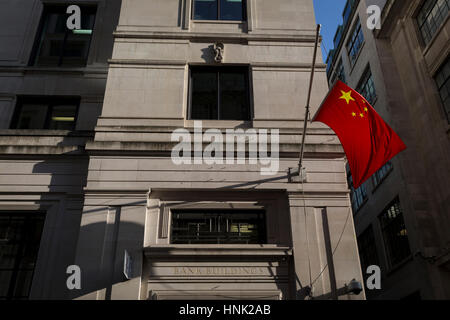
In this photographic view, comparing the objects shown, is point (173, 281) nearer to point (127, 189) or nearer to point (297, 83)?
point (127, 189)

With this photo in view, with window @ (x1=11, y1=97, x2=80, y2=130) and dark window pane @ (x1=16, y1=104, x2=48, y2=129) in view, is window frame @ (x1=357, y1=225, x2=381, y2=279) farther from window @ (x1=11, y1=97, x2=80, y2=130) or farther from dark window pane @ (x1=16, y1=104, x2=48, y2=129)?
dark window pane @ (x1=16, y1=104, x2=48, y2=129)

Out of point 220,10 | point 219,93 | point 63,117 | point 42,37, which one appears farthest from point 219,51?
point 42,37

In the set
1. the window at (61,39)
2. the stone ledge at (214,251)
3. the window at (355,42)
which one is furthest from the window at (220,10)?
the window at (355,42)

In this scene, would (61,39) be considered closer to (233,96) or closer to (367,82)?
(233,96)

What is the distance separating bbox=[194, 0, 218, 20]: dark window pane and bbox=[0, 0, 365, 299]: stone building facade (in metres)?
0.10

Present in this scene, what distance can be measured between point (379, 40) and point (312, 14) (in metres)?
10.4

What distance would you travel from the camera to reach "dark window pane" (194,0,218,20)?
51.8 feet

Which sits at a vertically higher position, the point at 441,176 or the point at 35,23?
the point at 35,23

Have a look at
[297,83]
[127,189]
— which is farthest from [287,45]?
[127,189]

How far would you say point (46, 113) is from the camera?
1483cm

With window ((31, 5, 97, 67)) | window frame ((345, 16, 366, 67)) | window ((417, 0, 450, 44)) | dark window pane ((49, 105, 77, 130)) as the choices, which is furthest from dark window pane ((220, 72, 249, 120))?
window frame ((345, 16, 366, 67))

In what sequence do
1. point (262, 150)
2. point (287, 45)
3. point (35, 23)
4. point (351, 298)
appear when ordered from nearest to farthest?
point (351, 298) → point (262, 150) → point (287, 45) → point (35, 23)

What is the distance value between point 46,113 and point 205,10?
23.9 feet

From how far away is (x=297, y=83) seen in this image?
547 inches
